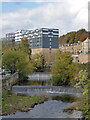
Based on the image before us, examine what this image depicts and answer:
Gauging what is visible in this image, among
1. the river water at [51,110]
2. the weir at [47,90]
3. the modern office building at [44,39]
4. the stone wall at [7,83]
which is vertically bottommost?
the river water at [51,110]

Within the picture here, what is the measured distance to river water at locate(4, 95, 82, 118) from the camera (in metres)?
14.4

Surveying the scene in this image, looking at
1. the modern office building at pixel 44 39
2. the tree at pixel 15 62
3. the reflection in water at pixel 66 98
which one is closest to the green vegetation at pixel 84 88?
the reflection in water at pixel 66 98

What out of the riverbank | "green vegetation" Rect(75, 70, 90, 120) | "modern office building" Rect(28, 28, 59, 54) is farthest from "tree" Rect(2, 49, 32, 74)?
"modern office building" Rect(28, 28, 59, 54)

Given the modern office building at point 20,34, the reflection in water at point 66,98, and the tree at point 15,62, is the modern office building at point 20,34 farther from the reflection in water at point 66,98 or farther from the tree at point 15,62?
the reflection in water at point 66,98

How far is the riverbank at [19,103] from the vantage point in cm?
1535

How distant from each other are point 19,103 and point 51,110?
8.66 ft

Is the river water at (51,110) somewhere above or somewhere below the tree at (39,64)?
below

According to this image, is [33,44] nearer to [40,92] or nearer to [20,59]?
[20,59]

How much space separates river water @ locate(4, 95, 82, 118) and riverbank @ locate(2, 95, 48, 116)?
385mm

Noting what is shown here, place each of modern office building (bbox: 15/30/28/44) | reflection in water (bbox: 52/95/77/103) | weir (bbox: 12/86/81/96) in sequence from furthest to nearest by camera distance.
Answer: modern office building (bbox: 15/30/28/44) → weir (bbox: 12/86/81/96) → reflection in water (bbox: 52/95/77/103)

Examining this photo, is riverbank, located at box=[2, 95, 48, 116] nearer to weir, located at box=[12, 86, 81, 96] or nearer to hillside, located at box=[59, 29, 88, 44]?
weir, located at box=[12, 86, 81, 96]

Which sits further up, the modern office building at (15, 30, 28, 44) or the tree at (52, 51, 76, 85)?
the modern office building at (15, 30, 28, 44)

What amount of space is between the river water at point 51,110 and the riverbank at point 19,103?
1.26 feet

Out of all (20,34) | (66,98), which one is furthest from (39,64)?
(20,34)
